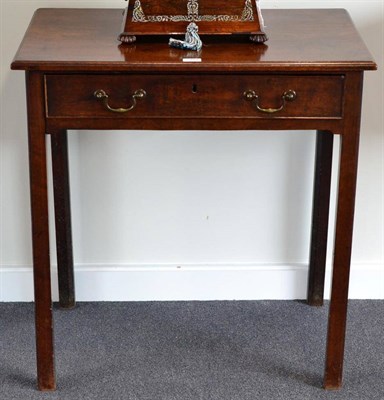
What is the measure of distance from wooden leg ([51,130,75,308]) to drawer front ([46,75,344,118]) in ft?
1.45

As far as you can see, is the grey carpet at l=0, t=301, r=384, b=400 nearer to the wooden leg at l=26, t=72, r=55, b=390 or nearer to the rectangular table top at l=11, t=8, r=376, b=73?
the wooden leg at l=26, t=72, r=55, b=390

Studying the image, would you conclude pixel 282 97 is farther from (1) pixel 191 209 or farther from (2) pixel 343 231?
(1) pixel 191 209

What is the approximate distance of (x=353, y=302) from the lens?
3.08m

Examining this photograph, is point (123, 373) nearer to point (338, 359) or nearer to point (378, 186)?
point (338, 359)

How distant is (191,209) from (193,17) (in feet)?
2.29

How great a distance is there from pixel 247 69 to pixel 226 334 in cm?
88

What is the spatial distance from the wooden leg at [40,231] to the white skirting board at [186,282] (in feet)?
1.56

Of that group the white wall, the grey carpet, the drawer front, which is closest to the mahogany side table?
the drawer front

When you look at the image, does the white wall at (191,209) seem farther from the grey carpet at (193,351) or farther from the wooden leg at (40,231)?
the wooden leg at (40,231)

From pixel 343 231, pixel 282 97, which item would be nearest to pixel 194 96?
pixel 282 97

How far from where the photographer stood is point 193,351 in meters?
2.80

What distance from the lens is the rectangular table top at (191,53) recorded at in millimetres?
2311

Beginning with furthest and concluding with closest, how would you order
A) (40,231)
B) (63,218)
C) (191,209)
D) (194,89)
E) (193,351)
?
(191,209) → (63,218) → (193,351) → (40,231) → (194,89)

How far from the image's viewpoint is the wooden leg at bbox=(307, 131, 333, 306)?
9.41ft
